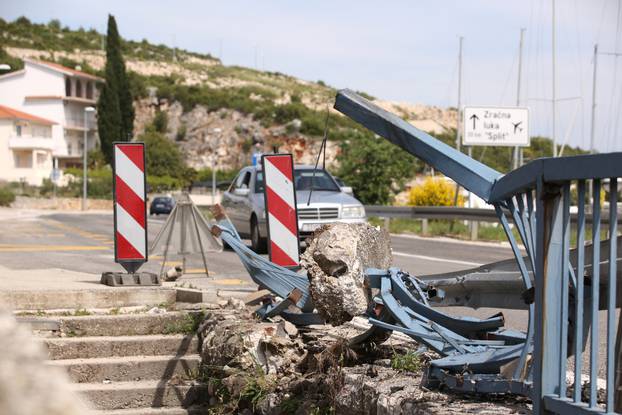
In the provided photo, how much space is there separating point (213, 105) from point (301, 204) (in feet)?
310

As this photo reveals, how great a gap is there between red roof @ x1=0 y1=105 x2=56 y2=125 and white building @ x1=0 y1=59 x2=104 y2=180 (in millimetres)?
2674

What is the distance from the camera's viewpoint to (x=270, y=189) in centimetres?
962

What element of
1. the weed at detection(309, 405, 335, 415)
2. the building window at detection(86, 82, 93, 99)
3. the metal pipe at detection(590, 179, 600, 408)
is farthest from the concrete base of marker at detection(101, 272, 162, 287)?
the building window at detection(86, 82, 93, 99)

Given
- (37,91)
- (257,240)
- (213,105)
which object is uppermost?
(37,91)

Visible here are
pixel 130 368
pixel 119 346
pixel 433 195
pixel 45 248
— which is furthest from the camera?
pixel 433 195

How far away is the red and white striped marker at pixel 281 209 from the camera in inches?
373

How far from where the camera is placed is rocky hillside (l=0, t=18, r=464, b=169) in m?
103

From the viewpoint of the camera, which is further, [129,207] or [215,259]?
[215,259]

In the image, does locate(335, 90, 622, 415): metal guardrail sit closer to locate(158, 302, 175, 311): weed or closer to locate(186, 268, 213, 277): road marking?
locate(158, 302, 175, 311): weed

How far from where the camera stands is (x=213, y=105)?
367 feet

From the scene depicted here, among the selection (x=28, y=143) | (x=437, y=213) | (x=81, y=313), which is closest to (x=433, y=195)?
(x=437, y=213)

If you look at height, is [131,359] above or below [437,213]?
below

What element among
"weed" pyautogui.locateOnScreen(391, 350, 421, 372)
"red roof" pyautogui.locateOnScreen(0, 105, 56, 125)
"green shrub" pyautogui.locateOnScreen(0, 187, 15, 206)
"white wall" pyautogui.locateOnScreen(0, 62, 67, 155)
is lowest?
"green shrub" pyautogui.locateOnScreen(0, 187, 15, 206)

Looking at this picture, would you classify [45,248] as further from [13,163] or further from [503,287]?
[13,163]
